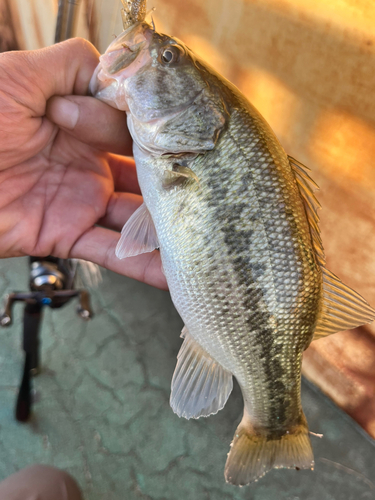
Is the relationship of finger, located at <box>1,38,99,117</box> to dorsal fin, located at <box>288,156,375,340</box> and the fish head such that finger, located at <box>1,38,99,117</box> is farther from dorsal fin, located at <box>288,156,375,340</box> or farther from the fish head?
dorsal fin, located at <box>288,156,375,340</box>

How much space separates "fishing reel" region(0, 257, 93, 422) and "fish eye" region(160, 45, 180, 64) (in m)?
1.21

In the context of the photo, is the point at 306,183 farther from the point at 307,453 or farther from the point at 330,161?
the point at 307,453

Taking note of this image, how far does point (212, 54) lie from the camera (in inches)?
70.8

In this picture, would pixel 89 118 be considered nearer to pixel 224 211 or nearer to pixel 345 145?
pixel 224 211

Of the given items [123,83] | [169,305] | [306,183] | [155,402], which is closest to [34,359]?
[155,402]

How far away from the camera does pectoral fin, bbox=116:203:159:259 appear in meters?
1.16

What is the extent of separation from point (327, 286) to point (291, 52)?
1147 mm

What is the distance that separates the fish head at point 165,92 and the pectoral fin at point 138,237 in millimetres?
272

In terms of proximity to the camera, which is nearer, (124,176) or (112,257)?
(112,257)

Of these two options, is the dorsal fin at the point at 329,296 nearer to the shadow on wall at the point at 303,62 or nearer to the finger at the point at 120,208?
the shadow on wall at the point at 303,62

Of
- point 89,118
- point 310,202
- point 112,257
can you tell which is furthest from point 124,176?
point 310,202

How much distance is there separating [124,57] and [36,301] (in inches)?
49.4

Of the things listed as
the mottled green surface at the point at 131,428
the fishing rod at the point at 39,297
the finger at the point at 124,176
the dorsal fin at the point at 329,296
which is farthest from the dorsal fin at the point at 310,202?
the mottled green surface at the point at 131,428

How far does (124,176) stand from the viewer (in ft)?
5.64
